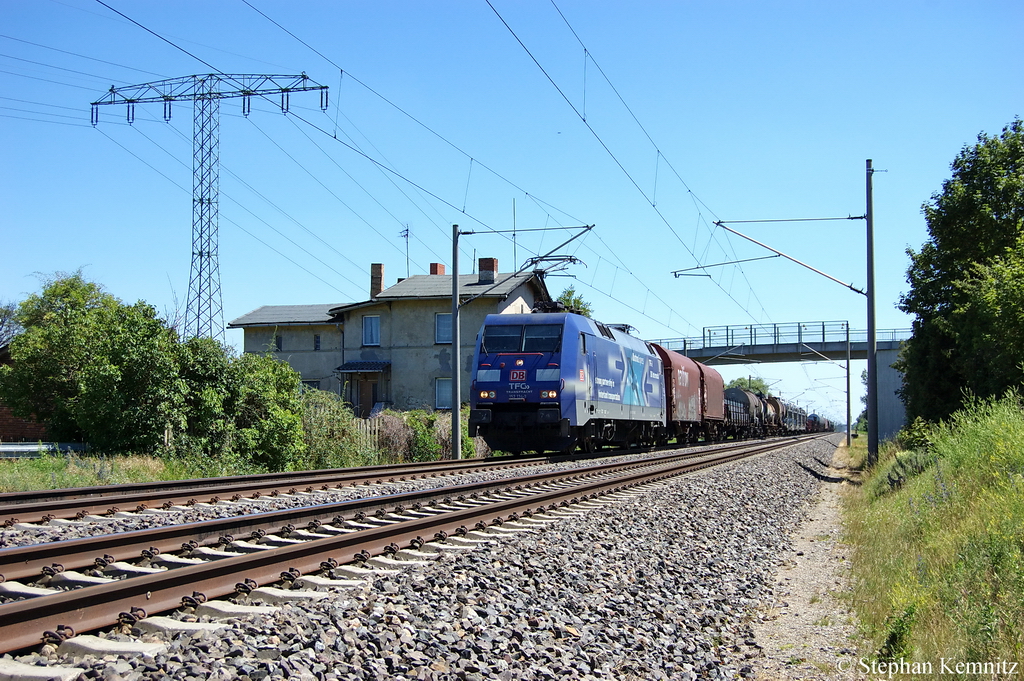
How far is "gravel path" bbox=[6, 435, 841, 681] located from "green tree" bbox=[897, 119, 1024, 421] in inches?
474

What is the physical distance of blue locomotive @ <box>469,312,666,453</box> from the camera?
68.2 feet

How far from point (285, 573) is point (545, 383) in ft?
48.1

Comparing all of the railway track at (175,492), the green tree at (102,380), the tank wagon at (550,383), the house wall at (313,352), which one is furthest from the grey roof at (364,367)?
the railway track at (175,492)

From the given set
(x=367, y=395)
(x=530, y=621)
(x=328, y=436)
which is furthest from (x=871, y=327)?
(x=367, y=395)

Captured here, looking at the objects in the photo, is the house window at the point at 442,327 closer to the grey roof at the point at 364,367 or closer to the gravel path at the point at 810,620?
the grey roof at the point at 364,367

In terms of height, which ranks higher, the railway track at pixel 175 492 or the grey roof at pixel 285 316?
the grey roof at pixel 285 316

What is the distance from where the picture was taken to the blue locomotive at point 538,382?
20781 millimetres

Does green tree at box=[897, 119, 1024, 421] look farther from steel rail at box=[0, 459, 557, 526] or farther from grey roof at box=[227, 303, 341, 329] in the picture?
grey roof at box=[227, 303, 341, 329]

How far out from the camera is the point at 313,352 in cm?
4559

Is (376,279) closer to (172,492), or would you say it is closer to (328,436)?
(328,436)

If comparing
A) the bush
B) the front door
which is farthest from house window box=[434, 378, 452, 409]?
the bush

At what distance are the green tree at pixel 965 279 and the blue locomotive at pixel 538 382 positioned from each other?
8.75 metres

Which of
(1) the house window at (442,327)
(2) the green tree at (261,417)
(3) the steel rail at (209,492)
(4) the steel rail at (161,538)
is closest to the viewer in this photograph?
(4) the steel rail at (161,538)

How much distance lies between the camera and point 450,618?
18.6 feet
